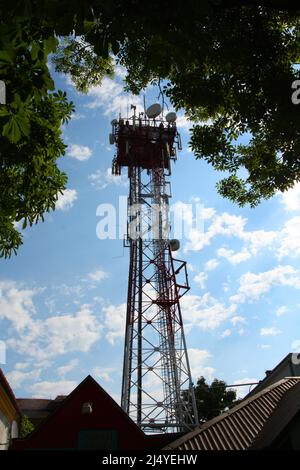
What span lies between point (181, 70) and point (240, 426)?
32.5 ft

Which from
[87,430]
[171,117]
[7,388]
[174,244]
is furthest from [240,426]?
[171,117]

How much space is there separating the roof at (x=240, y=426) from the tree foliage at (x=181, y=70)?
629 cm

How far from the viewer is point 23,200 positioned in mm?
7191

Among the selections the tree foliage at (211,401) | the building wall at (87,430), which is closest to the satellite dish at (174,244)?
the building wall at (87,430)

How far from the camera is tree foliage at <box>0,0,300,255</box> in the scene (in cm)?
480

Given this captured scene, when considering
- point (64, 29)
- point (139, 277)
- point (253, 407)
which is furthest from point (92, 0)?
point (139, 277)

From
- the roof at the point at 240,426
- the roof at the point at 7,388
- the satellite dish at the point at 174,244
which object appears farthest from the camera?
the satellite dish at the point at 174,244

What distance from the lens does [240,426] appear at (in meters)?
12.0

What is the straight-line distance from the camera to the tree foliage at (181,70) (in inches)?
189

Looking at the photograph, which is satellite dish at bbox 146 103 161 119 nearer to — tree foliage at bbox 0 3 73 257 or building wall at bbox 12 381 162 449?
building wall at bbox 12 381 162 449

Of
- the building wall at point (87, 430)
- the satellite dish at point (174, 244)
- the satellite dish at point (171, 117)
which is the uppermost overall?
the satellite dish at point (171, 117)

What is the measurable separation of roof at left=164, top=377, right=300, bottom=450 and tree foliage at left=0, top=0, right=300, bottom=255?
6.29 m

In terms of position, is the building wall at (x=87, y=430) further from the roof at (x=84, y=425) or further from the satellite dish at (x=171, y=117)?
the satellite dish at (x=171, y=117)

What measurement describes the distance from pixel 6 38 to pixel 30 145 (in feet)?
7.41
